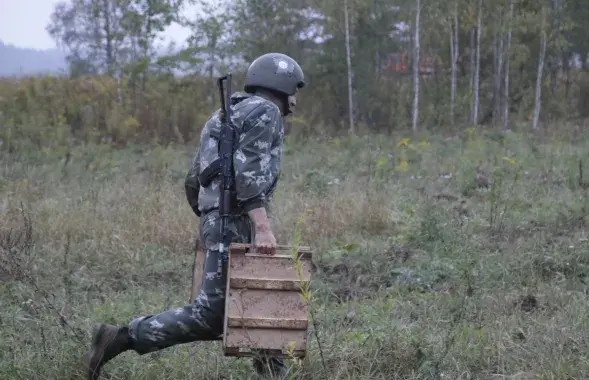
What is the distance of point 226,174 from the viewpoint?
353cm

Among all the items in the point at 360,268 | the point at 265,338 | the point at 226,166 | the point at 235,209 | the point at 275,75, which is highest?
the point at 275,75

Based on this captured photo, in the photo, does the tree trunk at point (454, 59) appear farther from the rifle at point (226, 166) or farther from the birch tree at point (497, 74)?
the rifle at point (226, 166)

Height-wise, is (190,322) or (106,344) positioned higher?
(190,322)

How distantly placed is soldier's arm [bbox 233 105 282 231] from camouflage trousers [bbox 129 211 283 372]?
0.18 m

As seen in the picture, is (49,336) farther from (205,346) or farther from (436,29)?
(436,29)

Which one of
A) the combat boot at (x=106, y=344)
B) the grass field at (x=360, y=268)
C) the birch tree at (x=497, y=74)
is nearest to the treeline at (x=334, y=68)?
→ the birch tree at (x=497, y=74)

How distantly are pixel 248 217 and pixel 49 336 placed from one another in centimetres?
157

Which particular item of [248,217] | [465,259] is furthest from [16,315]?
[465,259]

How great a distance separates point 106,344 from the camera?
11.9ft

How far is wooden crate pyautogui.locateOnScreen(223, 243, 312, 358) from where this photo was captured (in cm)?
336

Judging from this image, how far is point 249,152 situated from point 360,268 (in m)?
3.06

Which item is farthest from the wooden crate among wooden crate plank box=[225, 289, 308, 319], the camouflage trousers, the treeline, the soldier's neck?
the treeline

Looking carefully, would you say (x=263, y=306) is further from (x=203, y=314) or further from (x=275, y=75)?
(x=275, y=75)

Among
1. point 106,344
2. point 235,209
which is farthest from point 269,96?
point 106,344
